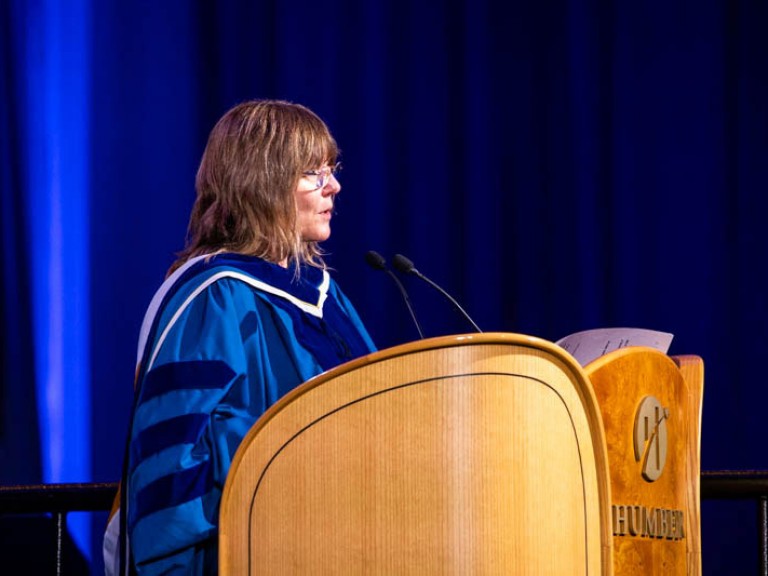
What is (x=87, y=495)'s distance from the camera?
2572 mm

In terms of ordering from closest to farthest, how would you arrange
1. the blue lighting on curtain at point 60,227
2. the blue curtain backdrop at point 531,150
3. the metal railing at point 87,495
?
the metal railing at point 87,495 → the blue lighting on curtain at point 60,227 → the blue curtain backdrop at point 531,150

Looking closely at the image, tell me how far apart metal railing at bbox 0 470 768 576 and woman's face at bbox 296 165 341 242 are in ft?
2.88

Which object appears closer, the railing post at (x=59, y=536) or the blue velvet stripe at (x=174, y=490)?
the blue velvet stripe at (x=174, y=490)

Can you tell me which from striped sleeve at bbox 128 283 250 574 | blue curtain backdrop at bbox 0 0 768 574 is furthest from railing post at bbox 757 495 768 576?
striped sleeve at bbox 128 283 250 574

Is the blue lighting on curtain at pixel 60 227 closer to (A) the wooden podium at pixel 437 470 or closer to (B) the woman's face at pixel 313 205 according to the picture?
(B) the woman's face at pixel 313 205

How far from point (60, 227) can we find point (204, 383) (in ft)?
5.64

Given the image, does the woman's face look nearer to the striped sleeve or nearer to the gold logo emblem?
the striped sleeve

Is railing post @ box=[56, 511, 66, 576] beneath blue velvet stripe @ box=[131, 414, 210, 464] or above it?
beneath

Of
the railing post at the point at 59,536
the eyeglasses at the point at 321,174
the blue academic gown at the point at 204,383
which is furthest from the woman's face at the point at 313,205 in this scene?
the railing post at the point at 59,536

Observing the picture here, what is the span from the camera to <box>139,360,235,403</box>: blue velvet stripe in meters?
1.71

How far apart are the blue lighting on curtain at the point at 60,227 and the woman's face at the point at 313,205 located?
1.35 meters

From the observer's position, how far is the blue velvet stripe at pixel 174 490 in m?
1.63

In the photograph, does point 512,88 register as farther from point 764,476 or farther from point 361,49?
point 764,476

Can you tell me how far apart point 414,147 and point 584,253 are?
2.27 feet
